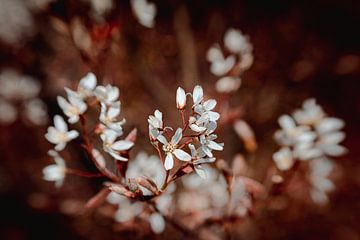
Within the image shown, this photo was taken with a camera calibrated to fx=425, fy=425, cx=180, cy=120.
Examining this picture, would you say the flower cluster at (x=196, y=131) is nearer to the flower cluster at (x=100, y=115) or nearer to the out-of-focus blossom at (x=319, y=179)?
the flower cluster at (x=100, y=115)

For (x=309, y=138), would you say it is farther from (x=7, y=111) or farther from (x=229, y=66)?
(x=7, y=111)

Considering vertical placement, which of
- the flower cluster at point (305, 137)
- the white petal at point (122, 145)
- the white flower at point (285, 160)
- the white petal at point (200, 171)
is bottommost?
the white petal at point (200, 171)

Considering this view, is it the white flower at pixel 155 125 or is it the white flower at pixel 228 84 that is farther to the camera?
the white flower at pixel 228 84

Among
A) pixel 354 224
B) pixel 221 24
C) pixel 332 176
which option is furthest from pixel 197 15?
pixel 354 224

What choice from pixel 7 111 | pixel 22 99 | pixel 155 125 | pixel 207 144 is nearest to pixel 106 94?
pixel 155 125

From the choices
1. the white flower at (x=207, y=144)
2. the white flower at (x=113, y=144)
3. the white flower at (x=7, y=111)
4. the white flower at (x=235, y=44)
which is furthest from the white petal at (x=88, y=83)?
the white flower at (x=7, y=111)

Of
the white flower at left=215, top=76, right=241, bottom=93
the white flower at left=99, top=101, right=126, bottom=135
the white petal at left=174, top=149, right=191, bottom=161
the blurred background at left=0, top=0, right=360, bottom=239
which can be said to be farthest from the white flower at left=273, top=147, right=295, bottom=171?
the blurred background at left=0, top=0, right=360, bottom=239
